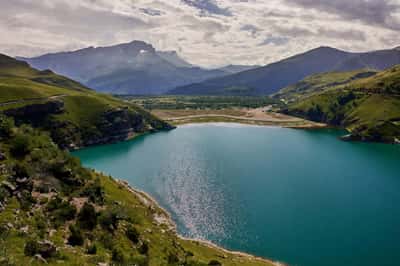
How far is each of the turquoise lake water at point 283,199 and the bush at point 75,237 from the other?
1698 inches

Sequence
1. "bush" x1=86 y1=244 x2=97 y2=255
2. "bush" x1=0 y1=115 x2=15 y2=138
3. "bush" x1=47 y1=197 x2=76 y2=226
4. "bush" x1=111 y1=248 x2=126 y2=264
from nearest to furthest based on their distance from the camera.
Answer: "bush" x1=111 y1=248 x2=126 y2=264, "bush" x1=86 y1=244 x2=97 y2=255, "bush" x1=47 y1=197 x2=76 y2=226, "bush" x1=0 y1=115 x2=15 y2=138

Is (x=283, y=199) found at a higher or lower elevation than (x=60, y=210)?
lower

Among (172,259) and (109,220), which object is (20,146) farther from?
(172,259)

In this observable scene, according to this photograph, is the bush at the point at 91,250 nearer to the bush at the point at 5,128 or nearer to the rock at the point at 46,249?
the rock at the point at 46,249

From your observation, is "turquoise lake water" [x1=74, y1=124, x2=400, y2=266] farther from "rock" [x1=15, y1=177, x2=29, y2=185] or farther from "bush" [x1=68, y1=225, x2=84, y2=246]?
"rock" [x1=15, y1=177, x2=29, y2=185]

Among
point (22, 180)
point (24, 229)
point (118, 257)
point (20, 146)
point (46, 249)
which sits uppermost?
point (20, 146)

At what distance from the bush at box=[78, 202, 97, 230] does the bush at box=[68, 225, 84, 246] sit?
147 inches

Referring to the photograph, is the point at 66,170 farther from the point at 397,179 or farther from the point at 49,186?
the point at 397,179

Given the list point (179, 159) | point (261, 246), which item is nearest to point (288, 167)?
point (179, 159)

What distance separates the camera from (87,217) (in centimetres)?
5581

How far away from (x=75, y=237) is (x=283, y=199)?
78.1m

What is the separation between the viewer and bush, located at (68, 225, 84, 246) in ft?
156

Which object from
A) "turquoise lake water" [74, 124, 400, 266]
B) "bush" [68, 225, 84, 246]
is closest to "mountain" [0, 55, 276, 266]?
"bush" [68, 225, 84, 246]

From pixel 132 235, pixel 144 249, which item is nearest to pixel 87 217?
pixel 132 235
